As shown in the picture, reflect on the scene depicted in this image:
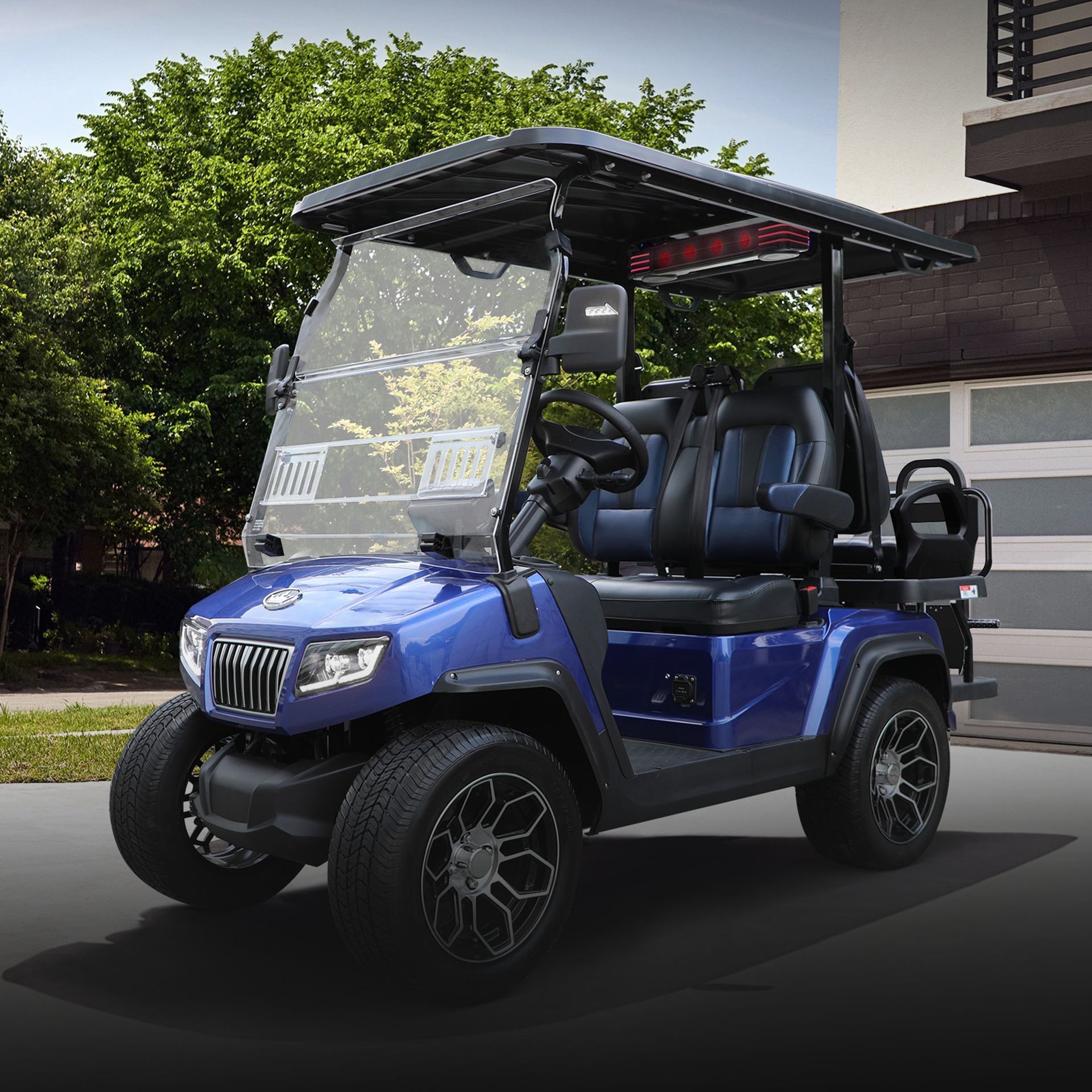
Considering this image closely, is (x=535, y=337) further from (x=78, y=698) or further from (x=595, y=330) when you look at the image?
(x=78, y=698)

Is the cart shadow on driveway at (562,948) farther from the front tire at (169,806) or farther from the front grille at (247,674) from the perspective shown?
the front grille at (247,674)

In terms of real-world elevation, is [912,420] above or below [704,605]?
above

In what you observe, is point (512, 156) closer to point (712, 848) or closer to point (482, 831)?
point (482, 831)

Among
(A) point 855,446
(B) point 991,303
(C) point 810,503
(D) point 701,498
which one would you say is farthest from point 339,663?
(B) point 991,303

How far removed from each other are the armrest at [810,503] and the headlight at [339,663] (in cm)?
185

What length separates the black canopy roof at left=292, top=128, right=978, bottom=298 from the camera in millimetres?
4523

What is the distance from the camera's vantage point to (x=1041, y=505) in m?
9.73

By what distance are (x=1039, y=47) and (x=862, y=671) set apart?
7.26 meters

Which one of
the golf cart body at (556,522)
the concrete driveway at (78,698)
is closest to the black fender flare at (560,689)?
the golf cart body at (556,522)

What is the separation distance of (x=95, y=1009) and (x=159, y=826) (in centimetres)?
84

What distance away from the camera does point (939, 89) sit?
36.1ft

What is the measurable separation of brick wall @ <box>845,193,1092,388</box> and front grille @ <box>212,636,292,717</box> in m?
6.47

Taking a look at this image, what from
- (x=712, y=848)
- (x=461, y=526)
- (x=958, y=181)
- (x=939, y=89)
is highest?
(x=939, y=89)

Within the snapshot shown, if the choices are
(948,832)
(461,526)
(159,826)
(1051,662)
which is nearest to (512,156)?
(461,526)
